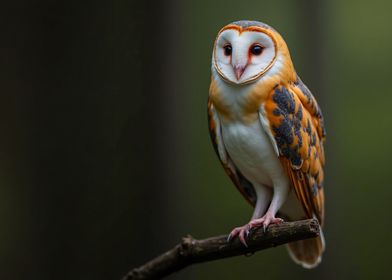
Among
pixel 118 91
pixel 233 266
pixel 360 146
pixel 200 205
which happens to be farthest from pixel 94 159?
pixel 360 146

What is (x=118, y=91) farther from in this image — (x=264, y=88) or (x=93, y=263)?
(x=264, y=88)

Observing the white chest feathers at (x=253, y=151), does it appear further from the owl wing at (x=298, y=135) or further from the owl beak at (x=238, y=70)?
the owl beak at (x=238, y=70)

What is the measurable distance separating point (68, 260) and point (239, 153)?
1.28 metres

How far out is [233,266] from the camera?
263cm

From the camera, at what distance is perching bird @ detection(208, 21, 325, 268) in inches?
46.3

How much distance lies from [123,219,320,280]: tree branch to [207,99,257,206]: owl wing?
17 cm

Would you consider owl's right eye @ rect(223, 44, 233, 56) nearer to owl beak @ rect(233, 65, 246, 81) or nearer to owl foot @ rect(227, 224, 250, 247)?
owl beak @ rect(233, 65, 246, 81)

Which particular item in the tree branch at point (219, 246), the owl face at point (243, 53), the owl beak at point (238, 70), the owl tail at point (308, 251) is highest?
the owl face at point (243, 53)

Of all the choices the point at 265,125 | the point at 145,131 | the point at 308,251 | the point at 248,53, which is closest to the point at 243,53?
the point at 248,53

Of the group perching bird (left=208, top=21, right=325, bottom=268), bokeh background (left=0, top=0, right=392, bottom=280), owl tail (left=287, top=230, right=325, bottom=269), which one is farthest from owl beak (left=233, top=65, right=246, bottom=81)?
bokeh background (left=0, top=0, right=392, bottom=280)

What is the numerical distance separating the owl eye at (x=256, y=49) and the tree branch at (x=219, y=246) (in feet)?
1.12

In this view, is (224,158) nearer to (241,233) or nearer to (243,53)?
(241,233)

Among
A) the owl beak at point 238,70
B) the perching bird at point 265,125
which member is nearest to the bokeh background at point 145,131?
the perching bird at point 265,125

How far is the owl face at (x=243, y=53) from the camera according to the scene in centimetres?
114
